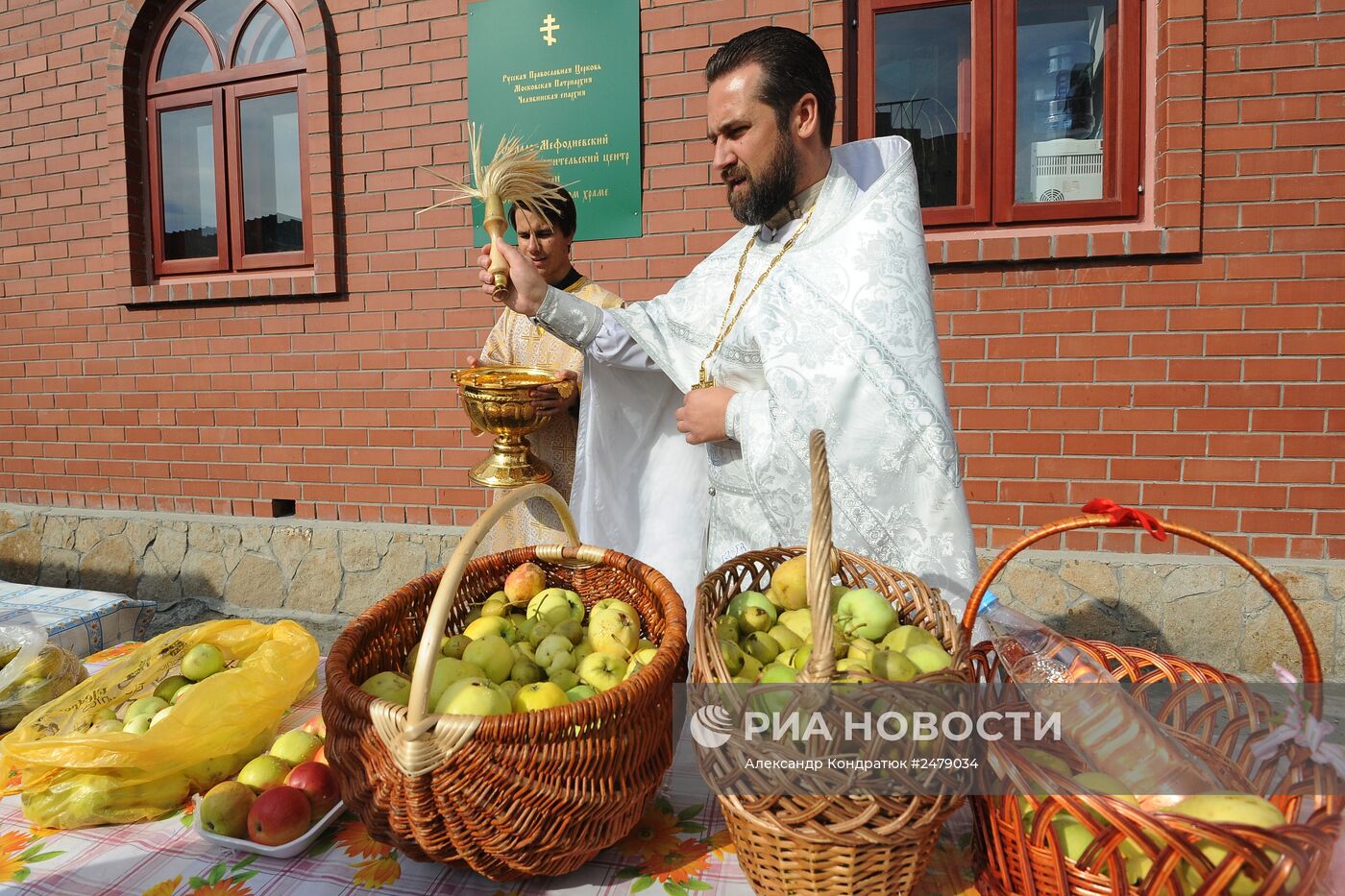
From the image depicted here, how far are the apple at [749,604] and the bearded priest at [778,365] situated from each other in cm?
42

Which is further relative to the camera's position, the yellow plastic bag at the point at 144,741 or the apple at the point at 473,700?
the yellow plastic bag at the point at 144,741

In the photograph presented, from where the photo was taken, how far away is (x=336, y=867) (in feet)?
3.70

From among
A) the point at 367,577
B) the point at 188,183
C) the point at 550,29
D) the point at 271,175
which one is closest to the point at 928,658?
the point at 550,29

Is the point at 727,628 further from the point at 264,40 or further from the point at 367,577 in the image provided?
the point at 264,40

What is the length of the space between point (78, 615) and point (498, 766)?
6.64 ft

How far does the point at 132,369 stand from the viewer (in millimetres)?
5160

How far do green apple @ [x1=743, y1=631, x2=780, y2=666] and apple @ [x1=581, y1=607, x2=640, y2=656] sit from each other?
0.85 feet

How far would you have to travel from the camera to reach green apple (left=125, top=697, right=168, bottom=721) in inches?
54.1

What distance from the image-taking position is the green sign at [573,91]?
3.98 m

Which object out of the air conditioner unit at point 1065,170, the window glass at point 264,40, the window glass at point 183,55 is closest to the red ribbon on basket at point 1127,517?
the air conditioner unit at point 1065,170

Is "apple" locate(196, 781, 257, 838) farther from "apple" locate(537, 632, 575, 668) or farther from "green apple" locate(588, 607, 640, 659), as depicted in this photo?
"green apple" locate(588, 607, 640, 659)

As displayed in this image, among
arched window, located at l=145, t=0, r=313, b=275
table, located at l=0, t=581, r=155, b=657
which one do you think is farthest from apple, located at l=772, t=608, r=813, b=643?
arched window, located at l=145, t=0, r=313, b=275

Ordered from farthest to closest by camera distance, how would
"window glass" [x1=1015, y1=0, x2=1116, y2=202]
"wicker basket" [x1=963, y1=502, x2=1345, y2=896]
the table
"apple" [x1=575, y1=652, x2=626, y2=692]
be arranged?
"window glass" [x1=1015, y1=0, x2=1116, y2=202] < the table < "apple" [x1=575, y1=652, x2=626, y2=692] < "wicker basket" [x1=963, y1=502, x2=1345, y2=896]

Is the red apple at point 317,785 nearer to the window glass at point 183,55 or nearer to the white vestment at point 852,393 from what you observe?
the white vestment at point 852,393
